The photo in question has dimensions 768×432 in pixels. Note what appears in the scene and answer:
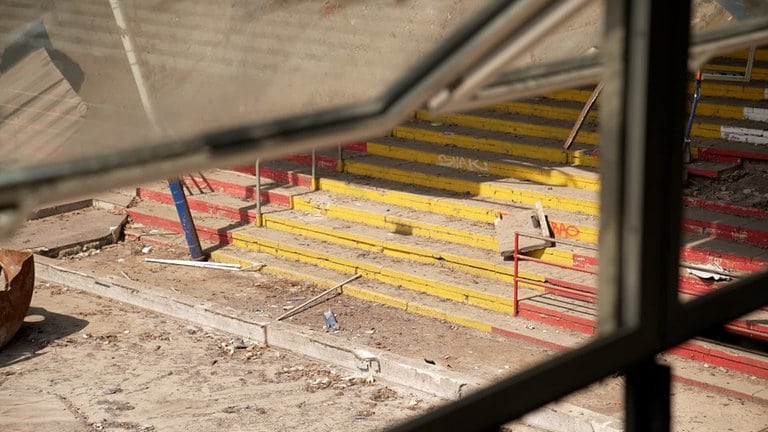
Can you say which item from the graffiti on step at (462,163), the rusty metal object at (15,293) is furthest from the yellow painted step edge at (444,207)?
the rusty metal object at (15,293)

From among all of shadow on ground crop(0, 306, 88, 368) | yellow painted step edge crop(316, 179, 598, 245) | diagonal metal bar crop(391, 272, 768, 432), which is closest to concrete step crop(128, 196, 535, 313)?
yellow painted step edge crop(316, 179, 598, 245)

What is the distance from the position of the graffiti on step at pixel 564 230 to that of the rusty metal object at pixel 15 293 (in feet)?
17.6

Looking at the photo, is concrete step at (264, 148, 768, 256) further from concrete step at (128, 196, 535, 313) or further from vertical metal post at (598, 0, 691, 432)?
vertical metal post at (598, 0, 691, 432)

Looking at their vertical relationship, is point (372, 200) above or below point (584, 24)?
below

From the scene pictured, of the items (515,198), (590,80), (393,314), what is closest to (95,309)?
(393,314)

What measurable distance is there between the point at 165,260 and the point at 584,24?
11946mm

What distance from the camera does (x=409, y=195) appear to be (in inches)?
523

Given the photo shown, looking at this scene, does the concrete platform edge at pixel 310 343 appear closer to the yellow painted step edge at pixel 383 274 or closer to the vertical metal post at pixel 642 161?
the yellow painted step edge at pixel 383 274

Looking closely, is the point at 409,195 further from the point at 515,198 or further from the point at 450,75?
the point at 450,75

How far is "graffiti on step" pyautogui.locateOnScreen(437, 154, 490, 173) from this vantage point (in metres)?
13.6

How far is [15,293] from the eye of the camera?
35.9 ft

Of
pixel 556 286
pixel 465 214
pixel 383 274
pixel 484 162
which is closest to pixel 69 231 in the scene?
pixel 383 274

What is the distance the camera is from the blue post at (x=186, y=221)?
1298 cm

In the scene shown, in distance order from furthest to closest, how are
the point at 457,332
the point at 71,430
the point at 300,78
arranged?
the point at 457,332
the point at 71,430
the point at 300,78
